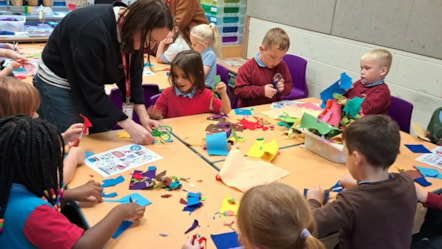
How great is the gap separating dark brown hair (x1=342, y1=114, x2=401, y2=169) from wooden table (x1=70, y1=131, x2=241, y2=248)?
0.57 m

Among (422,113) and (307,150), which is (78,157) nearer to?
(307,150)

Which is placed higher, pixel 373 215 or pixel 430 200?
pixel 373 215

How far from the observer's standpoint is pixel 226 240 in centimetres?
141

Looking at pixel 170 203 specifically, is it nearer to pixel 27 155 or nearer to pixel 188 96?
pixel 27 155

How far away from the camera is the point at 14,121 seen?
48.9 inches

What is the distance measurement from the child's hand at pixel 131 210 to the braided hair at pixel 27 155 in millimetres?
268

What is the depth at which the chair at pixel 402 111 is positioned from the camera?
2.90 meters

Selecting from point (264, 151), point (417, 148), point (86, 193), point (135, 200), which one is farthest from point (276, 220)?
point (417, 148)

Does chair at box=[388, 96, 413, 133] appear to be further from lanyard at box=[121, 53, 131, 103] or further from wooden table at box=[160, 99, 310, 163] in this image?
lanyard at box=[121, 53, 131, 103]

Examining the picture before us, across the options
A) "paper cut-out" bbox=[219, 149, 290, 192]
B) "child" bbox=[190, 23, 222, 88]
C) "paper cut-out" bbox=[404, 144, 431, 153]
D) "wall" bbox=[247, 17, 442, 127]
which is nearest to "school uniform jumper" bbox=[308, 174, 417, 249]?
"paper cut-out" bbox=[219, 149, 290, 192]

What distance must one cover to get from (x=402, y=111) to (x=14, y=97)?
264 centimetres

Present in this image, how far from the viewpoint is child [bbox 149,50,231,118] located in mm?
2631

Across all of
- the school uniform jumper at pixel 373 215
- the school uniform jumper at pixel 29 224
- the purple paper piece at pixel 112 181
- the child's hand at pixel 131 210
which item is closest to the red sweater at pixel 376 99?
the school uniform jumper at pixel 373 215

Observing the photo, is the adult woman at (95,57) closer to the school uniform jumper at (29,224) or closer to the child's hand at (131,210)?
the child's hand at (131,210)
